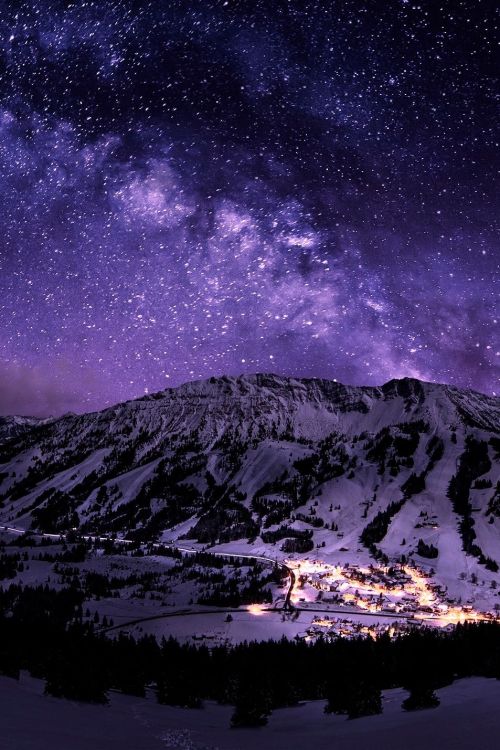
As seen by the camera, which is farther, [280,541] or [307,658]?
[280,541]

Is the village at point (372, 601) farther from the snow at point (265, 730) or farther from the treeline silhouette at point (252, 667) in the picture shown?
the snow at point (265, 730)

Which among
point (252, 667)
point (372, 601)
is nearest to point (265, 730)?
point (252, 667)

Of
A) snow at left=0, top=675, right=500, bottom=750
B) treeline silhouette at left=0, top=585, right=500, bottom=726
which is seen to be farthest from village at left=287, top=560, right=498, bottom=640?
snow at left=0, top=675, right=500, bottom=750

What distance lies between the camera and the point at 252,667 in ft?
213

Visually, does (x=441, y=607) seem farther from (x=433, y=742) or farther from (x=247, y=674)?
(x=433, y=742)

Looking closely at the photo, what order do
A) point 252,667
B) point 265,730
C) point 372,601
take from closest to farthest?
point 265,730 → point 252,667 → point 372,601

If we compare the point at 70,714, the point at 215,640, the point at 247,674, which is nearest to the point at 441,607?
the point at 215,640

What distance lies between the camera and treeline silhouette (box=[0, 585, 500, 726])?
29.8 m

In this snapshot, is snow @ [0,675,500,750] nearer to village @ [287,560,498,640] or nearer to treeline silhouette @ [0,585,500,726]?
treeline silhouette @ [0,585,500,726]

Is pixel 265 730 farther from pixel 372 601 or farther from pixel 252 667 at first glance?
pixel 372 601

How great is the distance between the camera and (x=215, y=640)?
97.4 m

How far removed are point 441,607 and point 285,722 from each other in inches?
4071

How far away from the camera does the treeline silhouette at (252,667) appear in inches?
1174

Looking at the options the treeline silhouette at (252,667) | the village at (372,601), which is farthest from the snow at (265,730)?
the village at (372,601)
